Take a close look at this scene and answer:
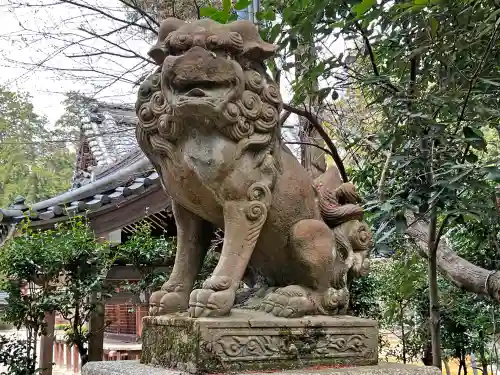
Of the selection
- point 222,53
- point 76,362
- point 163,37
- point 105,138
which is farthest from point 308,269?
point 105,138

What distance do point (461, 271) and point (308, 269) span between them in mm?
2111

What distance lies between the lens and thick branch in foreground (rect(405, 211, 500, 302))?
3668 mm

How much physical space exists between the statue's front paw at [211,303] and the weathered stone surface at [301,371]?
0.24 m

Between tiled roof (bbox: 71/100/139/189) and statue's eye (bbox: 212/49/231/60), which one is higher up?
tiled roof (bbox: 71/100/139/189)

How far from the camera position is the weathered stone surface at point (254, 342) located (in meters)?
2.03

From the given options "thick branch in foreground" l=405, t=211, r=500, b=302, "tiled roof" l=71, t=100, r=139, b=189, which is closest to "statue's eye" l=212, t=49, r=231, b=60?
"thick branch in foreground" l=405, t=211, r=500, b=302

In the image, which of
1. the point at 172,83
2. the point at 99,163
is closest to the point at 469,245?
the point at 172,83

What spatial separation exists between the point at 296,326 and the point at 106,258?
325cm

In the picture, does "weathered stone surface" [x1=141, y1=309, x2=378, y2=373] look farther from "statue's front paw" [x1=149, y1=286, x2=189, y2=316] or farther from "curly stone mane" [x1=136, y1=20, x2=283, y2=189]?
"curly stone mane" [x1=136, y1=20, x2=283, y2=189]

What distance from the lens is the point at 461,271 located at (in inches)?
158

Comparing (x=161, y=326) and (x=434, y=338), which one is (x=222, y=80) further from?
(x=434, y=338)

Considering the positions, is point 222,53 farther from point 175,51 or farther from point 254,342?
point 254,342

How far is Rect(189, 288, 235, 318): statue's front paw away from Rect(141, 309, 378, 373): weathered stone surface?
3 centimetres

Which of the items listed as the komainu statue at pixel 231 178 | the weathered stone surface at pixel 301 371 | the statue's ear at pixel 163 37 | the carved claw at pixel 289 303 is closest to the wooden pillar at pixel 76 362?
the weathered stone surface at pixel 301 371
